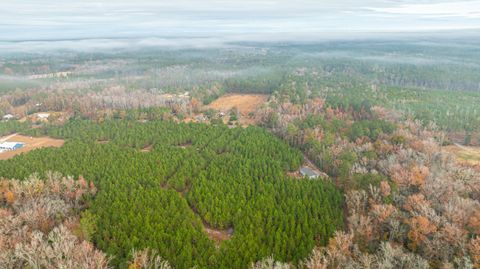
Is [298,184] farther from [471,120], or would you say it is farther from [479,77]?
[479,77]

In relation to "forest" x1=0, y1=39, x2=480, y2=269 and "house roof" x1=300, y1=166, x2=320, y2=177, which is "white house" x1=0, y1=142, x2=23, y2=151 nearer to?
"forest" x1=0, y1=39, x2=480, y2=269

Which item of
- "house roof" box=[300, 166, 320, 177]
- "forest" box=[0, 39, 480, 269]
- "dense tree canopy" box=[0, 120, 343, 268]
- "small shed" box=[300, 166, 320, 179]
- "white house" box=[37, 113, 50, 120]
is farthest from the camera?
"white house" box=[37, 113, 50, 120]

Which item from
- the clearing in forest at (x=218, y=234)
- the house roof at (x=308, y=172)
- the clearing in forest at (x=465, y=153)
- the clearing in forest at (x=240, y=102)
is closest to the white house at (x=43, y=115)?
the clearing in forest at (x=240, y=102)

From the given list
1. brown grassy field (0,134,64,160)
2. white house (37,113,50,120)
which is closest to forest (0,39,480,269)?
brown grassy field (0,134,64,160)

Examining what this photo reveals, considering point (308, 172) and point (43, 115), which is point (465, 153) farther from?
point (43, 115)

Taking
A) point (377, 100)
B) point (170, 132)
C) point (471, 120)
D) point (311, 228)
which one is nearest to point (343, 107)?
point (377, 100)
